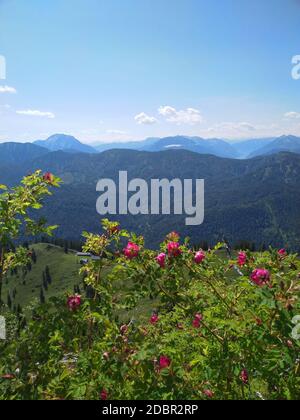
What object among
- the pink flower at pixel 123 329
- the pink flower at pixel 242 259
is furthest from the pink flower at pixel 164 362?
the pink flower at pixel 242 259

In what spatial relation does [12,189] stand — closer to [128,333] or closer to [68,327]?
[68,327]

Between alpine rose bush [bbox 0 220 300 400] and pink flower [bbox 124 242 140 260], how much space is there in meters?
0.02

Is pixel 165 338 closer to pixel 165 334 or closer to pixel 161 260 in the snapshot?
pixel 165 334

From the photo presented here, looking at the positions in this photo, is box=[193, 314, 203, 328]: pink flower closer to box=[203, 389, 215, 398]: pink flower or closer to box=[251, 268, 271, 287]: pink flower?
box=[203, 389, 215, 398]: pink flower

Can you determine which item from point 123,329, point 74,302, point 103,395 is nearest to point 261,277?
point 123,329

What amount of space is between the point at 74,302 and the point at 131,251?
1.40 meters

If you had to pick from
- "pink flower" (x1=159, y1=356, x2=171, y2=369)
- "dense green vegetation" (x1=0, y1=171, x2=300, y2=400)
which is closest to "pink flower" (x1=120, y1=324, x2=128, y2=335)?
"dense green vegetation" (x1=0, y1=171, x2=300, y2=400)

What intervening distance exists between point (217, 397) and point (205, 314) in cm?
123

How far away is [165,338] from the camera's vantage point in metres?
6.14

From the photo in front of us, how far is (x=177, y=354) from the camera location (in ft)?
19.8

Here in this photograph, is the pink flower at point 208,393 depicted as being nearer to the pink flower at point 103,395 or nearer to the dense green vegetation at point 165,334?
the dense green vegetation at point 165,334

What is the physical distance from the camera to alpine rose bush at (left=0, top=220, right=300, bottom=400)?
530cm

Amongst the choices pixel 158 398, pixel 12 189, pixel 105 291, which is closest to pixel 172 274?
pixel 105 291

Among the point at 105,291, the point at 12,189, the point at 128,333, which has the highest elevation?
the point at 12,189
